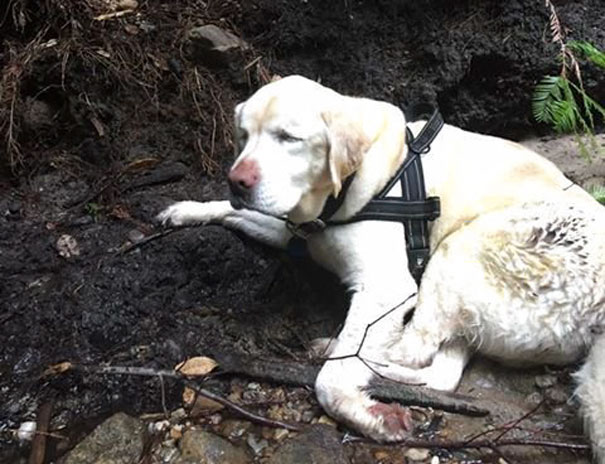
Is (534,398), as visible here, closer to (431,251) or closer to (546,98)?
(431,251)

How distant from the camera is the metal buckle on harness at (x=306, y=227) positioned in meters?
2.91

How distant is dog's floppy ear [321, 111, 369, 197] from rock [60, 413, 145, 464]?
1.31m

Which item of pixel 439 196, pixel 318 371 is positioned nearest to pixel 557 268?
pixel 439 196

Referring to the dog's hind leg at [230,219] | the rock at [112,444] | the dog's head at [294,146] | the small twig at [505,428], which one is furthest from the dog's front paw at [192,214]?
the small twig at [505,428]

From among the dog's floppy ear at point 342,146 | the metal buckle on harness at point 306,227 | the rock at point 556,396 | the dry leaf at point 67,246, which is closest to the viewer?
the dog's floppy ear at point 342,146

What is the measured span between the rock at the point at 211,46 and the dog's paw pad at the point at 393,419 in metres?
2.70

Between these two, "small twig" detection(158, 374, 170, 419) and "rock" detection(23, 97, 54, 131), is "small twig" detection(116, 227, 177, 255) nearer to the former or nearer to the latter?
"small twig" detection(158, 374, 170, 419)

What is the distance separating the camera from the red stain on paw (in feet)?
8.23

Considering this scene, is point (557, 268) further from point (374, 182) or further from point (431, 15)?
point (431, 15)

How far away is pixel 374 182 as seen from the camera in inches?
115

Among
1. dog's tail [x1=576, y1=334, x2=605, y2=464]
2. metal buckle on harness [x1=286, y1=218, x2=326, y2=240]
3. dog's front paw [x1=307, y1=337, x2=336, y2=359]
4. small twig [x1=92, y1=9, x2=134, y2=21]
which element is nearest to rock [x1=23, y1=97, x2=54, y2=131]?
small twig [x1=92, y1=9, x2=134, y2=21]

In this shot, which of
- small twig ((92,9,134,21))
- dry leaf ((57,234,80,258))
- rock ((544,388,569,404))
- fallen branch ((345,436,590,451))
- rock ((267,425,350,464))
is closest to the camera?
rock ((267,425,350,464))

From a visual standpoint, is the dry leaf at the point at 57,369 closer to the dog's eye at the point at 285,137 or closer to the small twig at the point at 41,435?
the small twig at the point at 41,435

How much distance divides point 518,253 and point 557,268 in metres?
0.18
